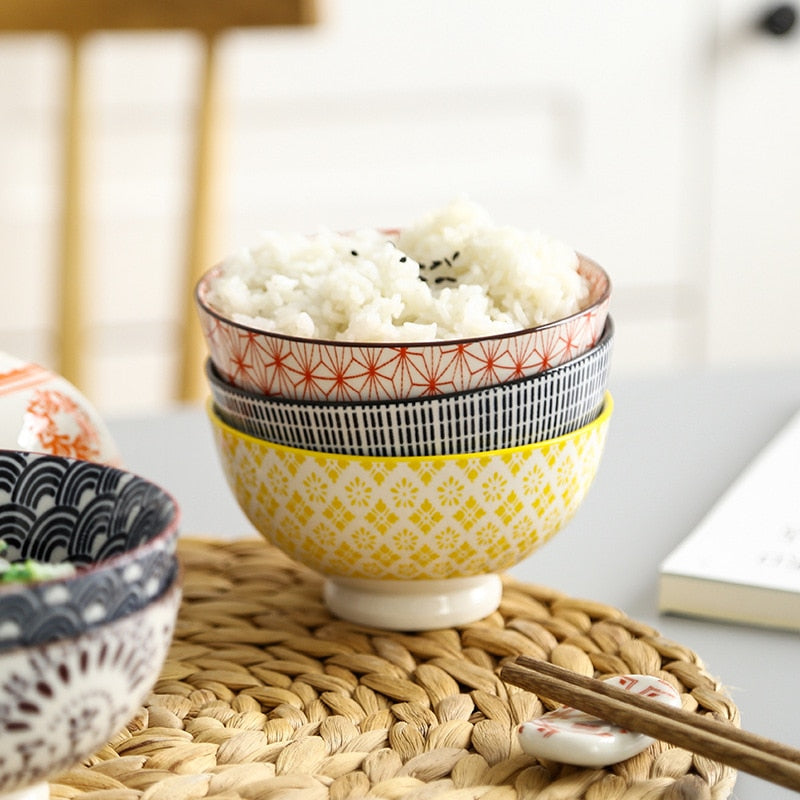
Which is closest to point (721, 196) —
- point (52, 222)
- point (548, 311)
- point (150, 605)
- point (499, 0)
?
point (499, 0)

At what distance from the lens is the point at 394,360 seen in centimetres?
60

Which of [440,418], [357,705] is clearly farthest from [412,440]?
[357,705]

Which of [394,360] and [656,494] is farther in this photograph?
[656,494]

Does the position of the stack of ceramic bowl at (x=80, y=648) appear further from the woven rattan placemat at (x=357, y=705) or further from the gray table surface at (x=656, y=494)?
the gray table surface at (x=656, y=494)

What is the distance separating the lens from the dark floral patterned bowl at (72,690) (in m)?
0.43

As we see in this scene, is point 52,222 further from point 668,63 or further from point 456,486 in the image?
point 456,486

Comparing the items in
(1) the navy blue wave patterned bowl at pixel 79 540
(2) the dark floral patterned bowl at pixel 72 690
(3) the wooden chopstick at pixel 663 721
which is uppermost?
(1) the navy blue wave patterned bowl at pixel 79 540

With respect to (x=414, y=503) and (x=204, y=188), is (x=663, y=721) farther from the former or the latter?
(x=204, y=188)

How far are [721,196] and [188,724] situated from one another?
2.11m

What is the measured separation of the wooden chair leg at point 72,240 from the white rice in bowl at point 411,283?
707 mm

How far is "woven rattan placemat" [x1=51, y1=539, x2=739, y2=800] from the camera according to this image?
0.54 m

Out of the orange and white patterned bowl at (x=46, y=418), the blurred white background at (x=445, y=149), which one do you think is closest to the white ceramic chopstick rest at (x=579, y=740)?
the orange and white patterned bowl at (x=46, y=418)

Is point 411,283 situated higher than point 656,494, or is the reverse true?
point 411,283

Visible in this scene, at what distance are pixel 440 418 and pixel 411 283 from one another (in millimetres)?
67
